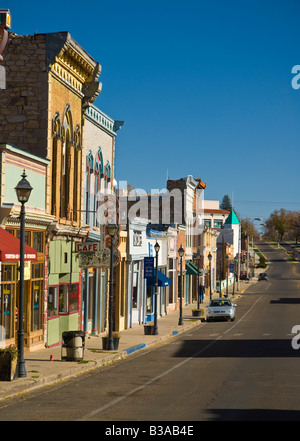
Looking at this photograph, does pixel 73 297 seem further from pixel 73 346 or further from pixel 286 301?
pixel 286 301

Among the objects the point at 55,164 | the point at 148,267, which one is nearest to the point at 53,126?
the point at 55,164

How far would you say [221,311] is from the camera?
49969 mm

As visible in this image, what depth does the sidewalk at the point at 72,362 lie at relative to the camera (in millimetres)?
18741

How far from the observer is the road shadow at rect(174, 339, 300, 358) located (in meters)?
27.5

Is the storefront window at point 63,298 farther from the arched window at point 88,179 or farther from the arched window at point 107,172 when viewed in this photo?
the arched window at point 107,172

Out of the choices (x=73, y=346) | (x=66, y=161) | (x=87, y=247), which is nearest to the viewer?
(x=73, y=346)

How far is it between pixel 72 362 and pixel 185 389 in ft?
21.6

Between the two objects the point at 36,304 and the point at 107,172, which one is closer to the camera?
the point at 36,304

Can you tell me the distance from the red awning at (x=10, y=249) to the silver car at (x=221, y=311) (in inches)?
1110

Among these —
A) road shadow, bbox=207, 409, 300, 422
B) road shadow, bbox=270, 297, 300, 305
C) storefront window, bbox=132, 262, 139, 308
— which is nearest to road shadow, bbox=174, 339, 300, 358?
storefront window, bbox=132, 262, 139, 308

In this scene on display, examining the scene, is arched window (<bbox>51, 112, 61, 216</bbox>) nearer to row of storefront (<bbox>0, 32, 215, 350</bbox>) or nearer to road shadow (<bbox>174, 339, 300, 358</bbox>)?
row of storefront (<bbox>0, 32, 215, 350</bbox>)

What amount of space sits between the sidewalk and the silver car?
313 inches
